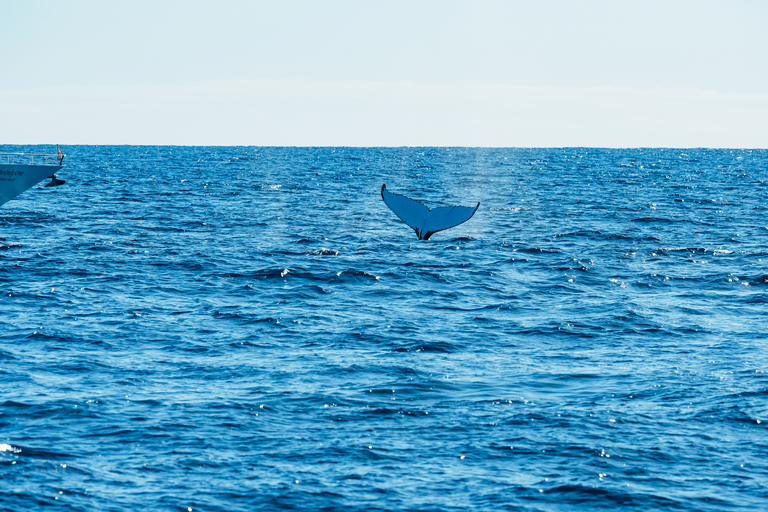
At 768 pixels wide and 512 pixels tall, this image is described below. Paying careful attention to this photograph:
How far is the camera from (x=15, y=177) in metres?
57.9

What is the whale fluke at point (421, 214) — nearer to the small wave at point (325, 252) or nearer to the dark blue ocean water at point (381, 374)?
the dark blue ocean water at point (381, 374)

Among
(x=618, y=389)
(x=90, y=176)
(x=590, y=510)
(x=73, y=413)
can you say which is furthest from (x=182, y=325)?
(x=90, y=176)

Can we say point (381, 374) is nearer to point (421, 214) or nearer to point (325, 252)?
point (421, 214)

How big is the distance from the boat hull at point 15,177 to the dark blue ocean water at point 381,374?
15.3 m

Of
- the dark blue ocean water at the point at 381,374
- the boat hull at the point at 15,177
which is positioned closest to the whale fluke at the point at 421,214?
the dark blue ocean water at the point at 381,374

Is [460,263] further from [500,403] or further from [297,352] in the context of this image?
[500,403]

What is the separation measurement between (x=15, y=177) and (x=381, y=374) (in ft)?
155

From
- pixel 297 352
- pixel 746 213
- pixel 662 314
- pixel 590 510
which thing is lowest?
pixel 590 510

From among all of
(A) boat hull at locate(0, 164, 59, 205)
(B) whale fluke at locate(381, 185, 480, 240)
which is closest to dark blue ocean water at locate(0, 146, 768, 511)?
(B) whale fluke at locate(381, 185, 480, 240)

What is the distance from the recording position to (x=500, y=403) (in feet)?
56.6

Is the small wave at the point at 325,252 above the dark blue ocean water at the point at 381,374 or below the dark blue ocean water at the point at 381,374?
above

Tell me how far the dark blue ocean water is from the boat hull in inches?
604

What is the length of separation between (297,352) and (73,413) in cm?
650

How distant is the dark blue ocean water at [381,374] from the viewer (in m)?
13.4
